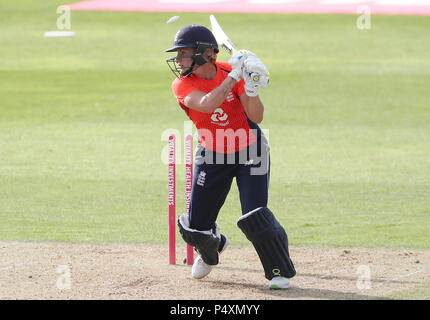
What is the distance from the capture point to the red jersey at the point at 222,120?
21.2 feet

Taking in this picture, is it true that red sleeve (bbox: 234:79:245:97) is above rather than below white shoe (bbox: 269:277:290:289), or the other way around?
above

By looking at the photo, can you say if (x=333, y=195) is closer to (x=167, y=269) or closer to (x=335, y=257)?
(x=335, y=257)

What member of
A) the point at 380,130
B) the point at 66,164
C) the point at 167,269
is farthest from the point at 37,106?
the point at 167,269

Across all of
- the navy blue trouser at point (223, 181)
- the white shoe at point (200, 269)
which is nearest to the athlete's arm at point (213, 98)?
the navy blue trouser at point (223, 181)

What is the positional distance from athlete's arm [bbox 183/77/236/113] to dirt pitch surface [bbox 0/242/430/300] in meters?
1.38

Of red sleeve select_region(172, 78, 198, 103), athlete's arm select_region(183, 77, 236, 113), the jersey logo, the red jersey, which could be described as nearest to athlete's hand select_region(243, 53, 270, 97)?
athlete's arm select_region(183, 77, 236, 113)

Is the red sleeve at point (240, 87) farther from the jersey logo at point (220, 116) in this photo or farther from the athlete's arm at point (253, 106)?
the jersey logo at point (220, 116)

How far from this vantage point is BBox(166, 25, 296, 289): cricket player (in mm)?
6332

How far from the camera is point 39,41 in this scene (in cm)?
2405

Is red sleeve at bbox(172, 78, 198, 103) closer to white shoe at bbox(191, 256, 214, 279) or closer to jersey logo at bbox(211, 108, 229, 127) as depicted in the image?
jersey logo at bbox(211, 108, 229, 127)

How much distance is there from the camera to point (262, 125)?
14570 millimetres

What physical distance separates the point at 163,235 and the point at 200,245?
170 cm

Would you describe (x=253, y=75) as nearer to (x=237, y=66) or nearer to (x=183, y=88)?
(x=237, y=66)

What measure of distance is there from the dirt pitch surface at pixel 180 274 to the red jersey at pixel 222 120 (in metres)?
1.10
